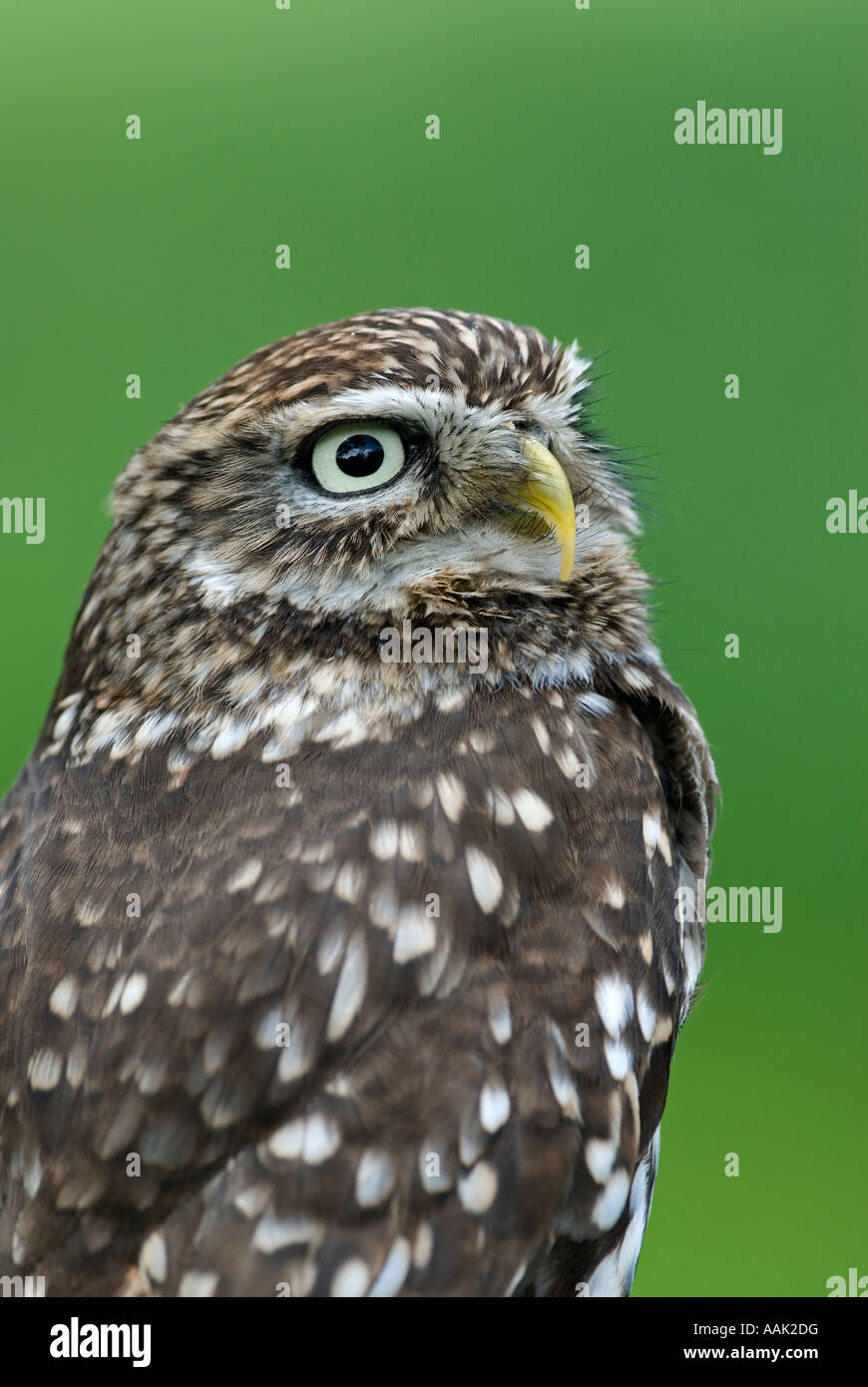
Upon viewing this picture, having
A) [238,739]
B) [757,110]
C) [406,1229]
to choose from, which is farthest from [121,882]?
[757,110]

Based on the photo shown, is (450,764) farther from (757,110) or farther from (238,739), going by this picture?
(757,110)

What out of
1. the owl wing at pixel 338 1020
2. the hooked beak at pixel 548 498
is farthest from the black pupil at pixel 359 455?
the owl wing at pixel 338 1020

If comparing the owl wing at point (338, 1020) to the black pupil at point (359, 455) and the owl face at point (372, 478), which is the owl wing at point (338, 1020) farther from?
the black pupil at point (359, 455)

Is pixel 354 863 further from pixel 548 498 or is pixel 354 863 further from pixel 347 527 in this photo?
pixel 548 498

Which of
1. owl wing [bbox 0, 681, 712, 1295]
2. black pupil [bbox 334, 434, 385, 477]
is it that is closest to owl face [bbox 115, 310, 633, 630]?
black pupil [bbox 334, 434, 385, 477]

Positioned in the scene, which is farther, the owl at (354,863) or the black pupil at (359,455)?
the black pupil at (359,455)

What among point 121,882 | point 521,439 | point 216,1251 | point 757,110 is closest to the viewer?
point 216,1251
